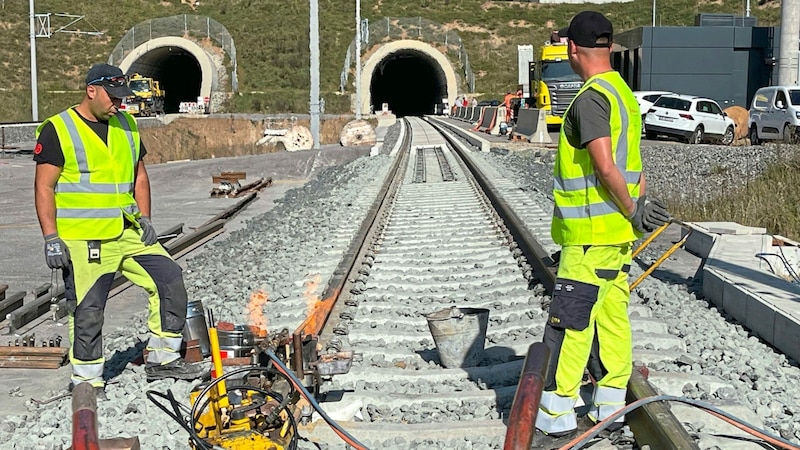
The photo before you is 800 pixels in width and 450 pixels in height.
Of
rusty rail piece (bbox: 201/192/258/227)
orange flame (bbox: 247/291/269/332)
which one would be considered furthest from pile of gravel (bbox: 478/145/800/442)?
rusty rail piece (bbox: 201/192/258/227)

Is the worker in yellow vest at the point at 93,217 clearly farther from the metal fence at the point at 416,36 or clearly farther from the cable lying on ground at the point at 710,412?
the metal fence at the point at 416,36

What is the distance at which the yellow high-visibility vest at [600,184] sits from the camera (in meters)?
4.14

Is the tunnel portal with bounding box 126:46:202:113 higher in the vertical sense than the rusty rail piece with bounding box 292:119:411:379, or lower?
higher

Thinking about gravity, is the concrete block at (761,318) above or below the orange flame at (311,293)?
above

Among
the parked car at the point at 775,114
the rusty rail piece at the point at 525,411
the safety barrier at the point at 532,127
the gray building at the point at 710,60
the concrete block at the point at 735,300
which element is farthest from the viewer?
the gray building at the point at 710,60

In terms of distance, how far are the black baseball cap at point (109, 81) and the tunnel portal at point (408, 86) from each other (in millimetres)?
61674

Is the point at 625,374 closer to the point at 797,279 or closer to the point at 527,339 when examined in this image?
the point at 527,339

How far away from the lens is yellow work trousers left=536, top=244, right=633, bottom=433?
4168mm

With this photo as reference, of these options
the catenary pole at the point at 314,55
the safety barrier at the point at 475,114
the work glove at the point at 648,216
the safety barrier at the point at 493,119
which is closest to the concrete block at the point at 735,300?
the work glove at the point at 648,216

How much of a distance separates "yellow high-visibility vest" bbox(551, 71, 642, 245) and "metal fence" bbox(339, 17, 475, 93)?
6125 cm

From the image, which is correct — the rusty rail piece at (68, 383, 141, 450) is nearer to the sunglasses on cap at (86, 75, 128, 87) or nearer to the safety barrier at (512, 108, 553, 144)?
the sunglasses on cap at (86, 75, 128, 87)

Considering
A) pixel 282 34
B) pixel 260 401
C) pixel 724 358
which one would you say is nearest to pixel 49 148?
pixel 260 401

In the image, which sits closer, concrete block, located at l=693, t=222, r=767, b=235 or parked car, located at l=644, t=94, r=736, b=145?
concrete block, located at l=693, t=222, r=767, b=235

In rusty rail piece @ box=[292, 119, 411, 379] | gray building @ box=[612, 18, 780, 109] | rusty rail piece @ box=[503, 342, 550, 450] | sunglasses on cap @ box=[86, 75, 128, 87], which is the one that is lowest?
rusty rail piece @ box=[292, 119, 411, 379]
